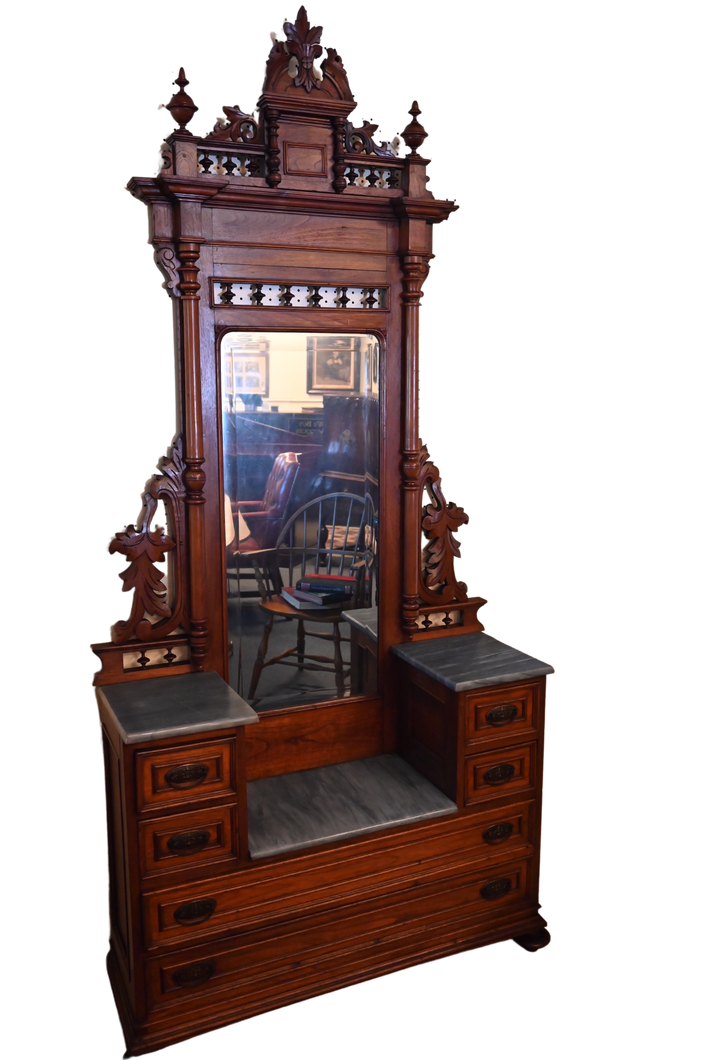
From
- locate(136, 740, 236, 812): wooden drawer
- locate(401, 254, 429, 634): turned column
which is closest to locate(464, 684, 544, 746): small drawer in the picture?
locate(401, 254, 429, 634): turned column

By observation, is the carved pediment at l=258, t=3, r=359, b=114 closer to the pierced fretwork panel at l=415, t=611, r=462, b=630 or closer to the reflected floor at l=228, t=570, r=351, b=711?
the reflected floor at l=228, t=570, r=351, b=711

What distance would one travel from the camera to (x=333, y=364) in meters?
2.88

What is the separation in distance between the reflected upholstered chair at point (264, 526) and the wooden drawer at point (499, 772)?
34.9 inches

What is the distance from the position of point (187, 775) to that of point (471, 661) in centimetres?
101

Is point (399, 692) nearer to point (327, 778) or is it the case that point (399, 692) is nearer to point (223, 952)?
point (327, 778)

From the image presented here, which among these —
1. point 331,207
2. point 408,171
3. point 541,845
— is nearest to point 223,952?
point 541,845

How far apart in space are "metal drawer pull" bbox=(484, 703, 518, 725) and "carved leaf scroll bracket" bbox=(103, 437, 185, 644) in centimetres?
107

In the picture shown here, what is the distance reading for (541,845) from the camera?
301 centimetres

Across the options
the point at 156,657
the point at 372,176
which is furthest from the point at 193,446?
the point at 372,176

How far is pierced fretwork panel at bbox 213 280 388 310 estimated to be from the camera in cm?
271

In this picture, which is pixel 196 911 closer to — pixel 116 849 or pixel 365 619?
pixel 116 849

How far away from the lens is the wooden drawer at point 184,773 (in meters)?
2.37

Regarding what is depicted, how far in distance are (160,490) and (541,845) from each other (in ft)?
5.81

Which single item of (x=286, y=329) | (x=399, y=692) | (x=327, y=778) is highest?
(x=286, y=329)
